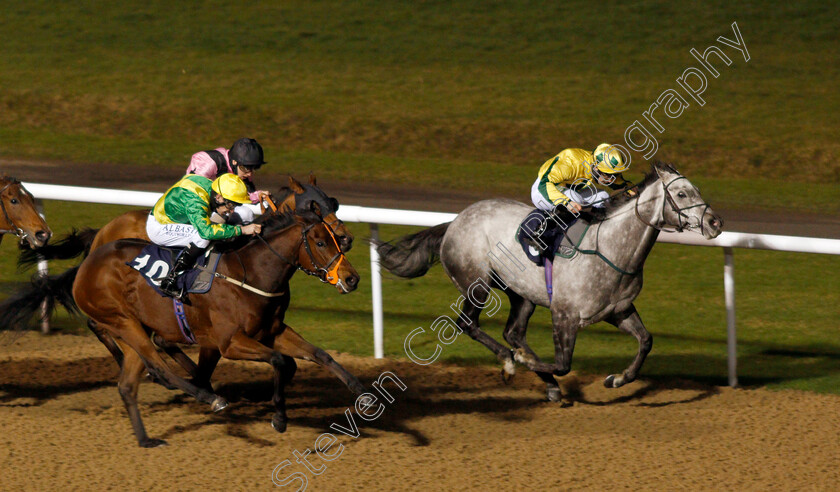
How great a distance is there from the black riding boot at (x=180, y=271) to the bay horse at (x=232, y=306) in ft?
0.26

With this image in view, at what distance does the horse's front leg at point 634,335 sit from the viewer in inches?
242

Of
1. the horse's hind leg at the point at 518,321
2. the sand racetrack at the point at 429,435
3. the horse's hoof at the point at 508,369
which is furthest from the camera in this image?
the horse's hind leg at the point at 518,321

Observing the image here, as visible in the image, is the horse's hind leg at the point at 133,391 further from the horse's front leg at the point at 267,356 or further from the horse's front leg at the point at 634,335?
the horse's front leg at the point at 634,335

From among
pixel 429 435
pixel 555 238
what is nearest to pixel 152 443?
pixel 429 435

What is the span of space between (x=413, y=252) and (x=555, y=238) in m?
1.13

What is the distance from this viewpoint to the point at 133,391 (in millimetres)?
5730

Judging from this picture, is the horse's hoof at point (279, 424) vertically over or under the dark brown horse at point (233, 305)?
under

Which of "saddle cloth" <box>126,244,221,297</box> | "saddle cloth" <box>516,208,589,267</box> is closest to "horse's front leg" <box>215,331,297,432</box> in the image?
"saddle cloth" <box>126,244,221,297</box>

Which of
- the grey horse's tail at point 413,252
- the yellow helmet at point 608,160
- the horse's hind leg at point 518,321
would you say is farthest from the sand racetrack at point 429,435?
the yellow helmet at point 608,160

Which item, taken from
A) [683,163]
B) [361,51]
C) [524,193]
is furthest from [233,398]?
[361,51]

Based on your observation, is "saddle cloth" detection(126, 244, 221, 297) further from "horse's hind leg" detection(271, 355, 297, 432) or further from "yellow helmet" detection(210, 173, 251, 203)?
"horse's hind leg" detection(271, 355, 297, 432)

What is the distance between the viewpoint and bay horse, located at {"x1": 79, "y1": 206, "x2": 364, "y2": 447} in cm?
555

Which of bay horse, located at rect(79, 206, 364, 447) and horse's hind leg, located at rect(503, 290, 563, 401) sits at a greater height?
bay horse, located at rect(79, 206, 364, 447)

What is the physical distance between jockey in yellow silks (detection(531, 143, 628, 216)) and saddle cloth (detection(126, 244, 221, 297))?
6.24ft
